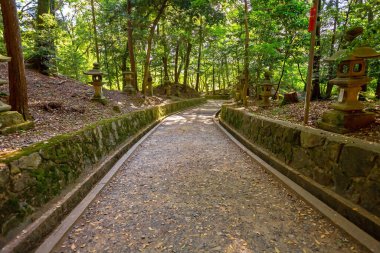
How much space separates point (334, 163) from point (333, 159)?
0.06m

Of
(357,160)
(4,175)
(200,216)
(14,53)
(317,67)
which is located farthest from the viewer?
(317,67)

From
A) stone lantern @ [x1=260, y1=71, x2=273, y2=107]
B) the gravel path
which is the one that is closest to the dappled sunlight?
the gravel path

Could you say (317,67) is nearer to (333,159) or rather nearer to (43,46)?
(333,159)

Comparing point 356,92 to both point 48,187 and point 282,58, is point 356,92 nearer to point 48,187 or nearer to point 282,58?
point 48,187

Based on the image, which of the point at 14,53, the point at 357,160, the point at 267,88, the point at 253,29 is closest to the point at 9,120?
the point at 14,53

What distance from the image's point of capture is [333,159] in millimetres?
3584

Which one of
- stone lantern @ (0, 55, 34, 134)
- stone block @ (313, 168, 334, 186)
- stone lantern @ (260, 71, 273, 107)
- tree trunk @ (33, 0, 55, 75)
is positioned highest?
tree trunk @ (33, 0, 55, 75)

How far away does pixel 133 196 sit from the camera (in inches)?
167

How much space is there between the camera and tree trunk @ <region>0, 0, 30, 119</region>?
A: 506 centimetres

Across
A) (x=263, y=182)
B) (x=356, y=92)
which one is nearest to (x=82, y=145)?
(x=263, y=182)

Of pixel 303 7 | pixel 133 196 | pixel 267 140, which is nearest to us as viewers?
pixel 133 196

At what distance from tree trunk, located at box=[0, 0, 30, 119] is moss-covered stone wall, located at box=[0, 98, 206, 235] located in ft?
5.73

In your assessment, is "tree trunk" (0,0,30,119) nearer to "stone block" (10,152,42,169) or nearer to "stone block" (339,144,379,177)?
"stone block" (10,152,42,169)

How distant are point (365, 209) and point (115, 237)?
307 centimetres
